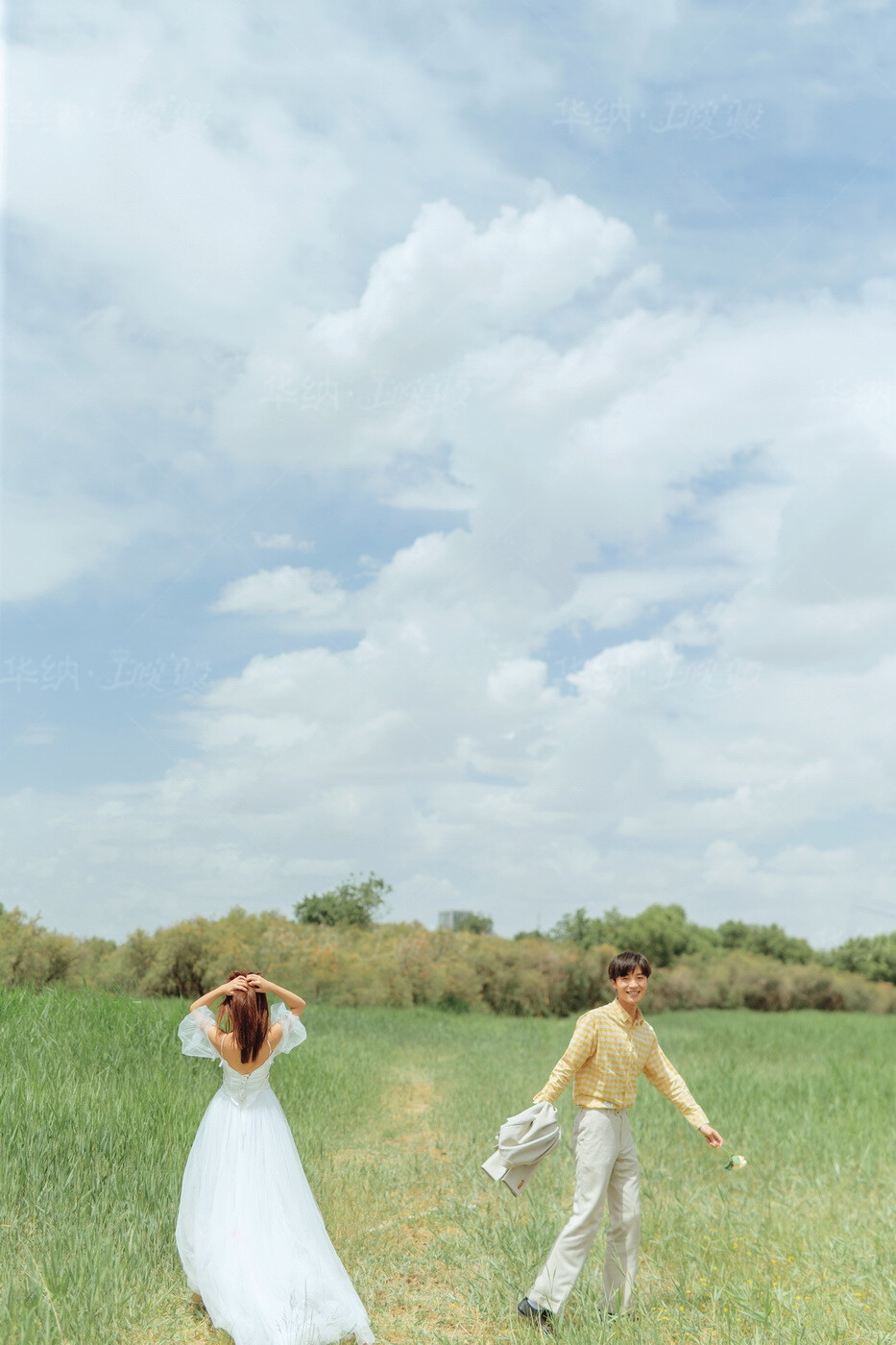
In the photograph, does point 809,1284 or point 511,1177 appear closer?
point 511,1177

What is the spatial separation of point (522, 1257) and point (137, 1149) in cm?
307

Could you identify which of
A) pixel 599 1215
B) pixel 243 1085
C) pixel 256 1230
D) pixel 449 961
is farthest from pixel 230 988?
pixel 449 961

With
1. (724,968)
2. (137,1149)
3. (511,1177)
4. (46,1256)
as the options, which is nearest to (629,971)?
(511,1177)

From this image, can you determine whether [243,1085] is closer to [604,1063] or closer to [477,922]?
[604,1063]

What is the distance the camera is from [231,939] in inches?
1163

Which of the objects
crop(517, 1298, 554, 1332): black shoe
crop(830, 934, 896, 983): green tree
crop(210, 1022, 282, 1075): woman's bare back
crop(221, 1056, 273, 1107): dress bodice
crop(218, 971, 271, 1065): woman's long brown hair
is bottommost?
crop(517, 1298, 554, 1332): black shoe

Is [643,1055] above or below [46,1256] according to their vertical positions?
above

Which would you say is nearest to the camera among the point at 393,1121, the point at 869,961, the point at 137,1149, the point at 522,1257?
the point at 522,1257

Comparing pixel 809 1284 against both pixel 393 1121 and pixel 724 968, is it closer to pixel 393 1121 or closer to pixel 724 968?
pixel 393 1121

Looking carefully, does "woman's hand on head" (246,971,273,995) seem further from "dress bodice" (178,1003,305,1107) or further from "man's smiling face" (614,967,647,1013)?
"man's smiling face" (614,967,647,1013)

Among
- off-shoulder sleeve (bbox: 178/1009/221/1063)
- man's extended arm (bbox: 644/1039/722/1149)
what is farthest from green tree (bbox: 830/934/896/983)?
off-shoulder sleeve (bbox: 178/1009/221/1063)

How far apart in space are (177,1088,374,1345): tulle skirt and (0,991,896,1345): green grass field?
202 millimetres

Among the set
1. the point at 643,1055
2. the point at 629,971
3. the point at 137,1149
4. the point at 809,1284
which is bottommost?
the point at 809,1284

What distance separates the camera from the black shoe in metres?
5.89
